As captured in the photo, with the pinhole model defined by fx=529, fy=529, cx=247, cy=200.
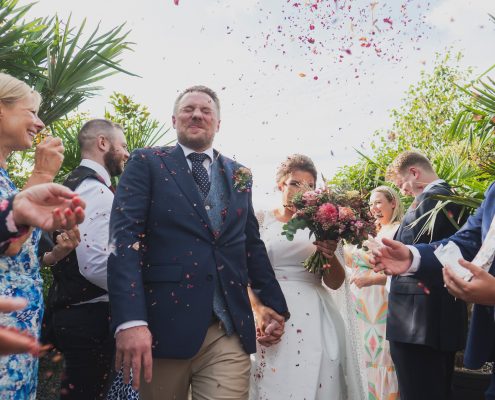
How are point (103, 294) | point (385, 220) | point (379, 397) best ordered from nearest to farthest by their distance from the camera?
point (103, 294) → point (379, 397) → point (385, 220)

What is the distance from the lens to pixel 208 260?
105 inches

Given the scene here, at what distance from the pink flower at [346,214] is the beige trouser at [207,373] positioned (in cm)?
116

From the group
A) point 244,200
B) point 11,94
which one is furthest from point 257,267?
point 11,94

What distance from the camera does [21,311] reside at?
2.29 m

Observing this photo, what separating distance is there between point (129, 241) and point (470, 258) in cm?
174

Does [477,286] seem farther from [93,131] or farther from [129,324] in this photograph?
[93,131]

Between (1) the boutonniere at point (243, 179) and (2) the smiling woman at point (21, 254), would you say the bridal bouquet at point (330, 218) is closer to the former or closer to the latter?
(1) the boutonniere at point (243, 179)

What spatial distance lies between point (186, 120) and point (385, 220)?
12.3ft

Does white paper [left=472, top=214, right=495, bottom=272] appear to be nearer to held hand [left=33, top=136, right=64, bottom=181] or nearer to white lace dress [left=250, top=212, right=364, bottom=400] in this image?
white lace dress [left=250, top=212, right=364, bottom=400]

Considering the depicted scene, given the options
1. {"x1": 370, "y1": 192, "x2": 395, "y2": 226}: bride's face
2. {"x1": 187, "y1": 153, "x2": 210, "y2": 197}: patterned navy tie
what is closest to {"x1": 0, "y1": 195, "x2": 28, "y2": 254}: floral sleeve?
{"x1": 187, "y1": 153, "x2": 210, "y2": 197}: patterned navy tie

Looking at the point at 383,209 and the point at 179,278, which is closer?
the point at 179,278

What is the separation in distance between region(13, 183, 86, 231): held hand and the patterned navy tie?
1.22m

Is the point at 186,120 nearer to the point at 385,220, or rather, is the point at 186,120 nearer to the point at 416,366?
the point at 416,366

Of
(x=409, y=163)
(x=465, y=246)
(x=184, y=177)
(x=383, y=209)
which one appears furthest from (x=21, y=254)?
(x=383, y=209)
